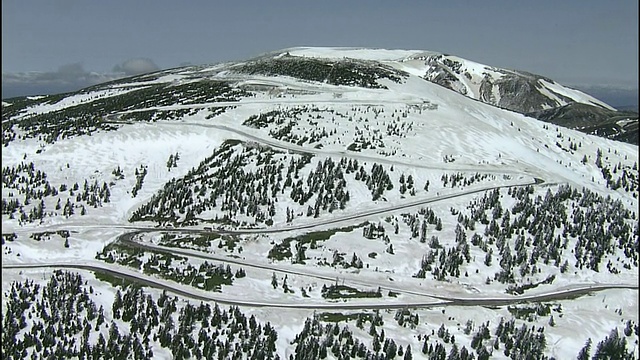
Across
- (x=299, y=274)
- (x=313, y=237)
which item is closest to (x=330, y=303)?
(x=299, y=274)

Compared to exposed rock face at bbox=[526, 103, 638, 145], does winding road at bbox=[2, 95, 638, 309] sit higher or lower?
lower

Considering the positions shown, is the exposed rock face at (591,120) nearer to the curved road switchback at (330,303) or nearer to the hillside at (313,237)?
the hillside at (313,237)

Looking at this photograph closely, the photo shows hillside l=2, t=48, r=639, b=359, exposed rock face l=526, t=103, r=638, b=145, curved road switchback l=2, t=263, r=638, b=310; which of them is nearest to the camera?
hillside l=2, t=48, r=639, b=359

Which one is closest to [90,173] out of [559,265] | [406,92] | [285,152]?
[285,152]

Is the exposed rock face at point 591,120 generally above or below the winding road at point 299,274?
above

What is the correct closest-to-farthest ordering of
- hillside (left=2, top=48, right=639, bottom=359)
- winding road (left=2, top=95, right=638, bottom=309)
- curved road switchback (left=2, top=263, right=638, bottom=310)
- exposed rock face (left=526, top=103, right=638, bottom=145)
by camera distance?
hillside (left=2, top=48, right=639, bottom=359), curved road switchback (left=2, top=263, right=638, bottom=310), winding road (left=2, top=95, right=638, bottom=309), exposed rock face (left=526, top=103, right=638, bottom=145)

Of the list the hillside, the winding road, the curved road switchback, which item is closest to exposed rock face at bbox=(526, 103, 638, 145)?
the hillside

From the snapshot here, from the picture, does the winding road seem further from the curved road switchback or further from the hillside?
the hillside

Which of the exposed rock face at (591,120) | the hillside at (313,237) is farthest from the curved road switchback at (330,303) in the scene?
the exposed rock face at (591,120)

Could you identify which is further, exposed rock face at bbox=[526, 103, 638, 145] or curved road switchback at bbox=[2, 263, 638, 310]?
exposed rock face at bbox=[526, 103, 638, 145]
